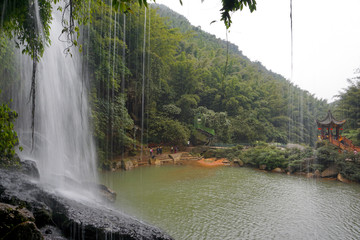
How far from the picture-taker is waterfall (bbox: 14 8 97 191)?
22.0 ft

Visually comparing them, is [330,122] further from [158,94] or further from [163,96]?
[163,96]

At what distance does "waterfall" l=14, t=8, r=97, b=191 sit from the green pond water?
1.94 metres

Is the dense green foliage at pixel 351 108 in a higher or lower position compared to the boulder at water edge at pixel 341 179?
higher

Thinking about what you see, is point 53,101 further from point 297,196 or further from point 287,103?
point 287,103

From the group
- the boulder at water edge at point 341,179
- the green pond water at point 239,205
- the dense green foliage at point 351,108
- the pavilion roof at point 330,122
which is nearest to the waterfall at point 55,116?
the green pond water at point 239,205

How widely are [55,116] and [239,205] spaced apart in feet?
22.5

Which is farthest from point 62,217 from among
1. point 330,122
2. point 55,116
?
point 330,122

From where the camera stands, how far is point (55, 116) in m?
7.57

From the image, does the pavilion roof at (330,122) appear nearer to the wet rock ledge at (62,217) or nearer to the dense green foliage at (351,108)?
the dense green foliage at (351,108)

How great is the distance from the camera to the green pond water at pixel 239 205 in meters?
5.18

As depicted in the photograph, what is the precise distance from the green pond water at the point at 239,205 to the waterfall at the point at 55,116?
1937mm

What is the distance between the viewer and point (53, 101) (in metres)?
7.46

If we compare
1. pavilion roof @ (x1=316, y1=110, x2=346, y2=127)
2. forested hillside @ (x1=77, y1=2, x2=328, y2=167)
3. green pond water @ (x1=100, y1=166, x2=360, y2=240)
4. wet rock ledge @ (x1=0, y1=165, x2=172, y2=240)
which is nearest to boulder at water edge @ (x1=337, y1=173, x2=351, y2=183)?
green pond water @ (x1=100, y1=166, x2=360, y2=240)

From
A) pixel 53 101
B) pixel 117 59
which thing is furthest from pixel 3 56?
pixel 117 59
